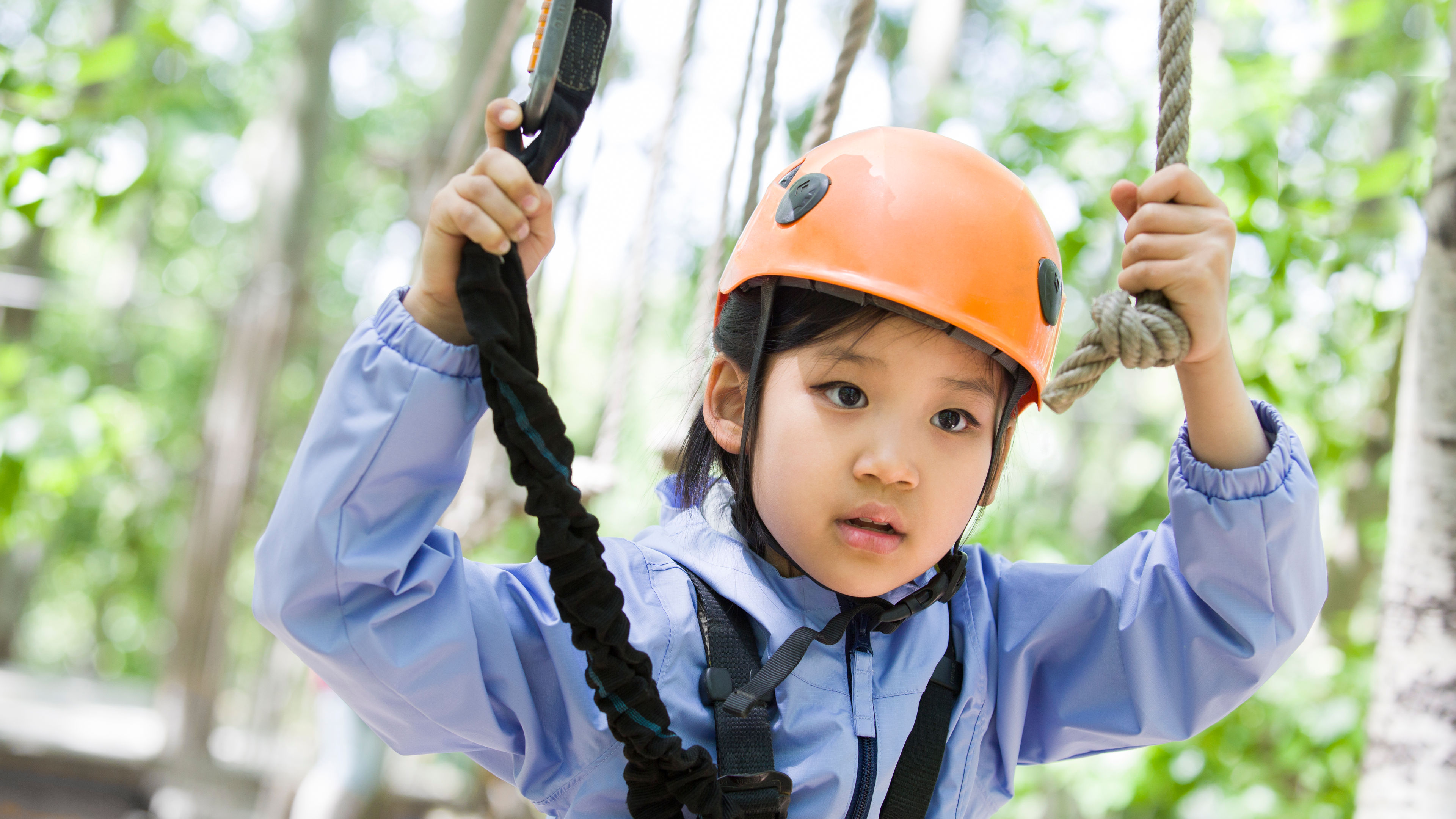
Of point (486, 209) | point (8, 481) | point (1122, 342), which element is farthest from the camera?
point (8, 481)

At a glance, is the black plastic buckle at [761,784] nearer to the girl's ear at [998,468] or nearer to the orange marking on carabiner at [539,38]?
the girl's ear at [998,468]

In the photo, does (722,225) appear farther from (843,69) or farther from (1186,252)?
(1186,252)

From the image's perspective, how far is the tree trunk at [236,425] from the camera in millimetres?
5707

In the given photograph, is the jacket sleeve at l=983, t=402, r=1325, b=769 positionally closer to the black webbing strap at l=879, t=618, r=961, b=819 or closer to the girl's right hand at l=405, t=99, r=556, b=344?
the black webbing strap at l=879, t=618, r=961, b=819

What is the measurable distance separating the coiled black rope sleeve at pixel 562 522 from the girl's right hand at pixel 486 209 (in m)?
0.02

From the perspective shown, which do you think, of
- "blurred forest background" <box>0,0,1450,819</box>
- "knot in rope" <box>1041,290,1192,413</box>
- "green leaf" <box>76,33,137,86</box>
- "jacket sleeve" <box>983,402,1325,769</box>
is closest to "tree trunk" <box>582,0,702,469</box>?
"blurred forest background" <box>0,0,1450,819</box>

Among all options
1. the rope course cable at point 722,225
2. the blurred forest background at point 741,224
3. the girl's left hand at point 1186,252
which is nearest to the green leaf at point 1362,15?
the blurred forest background at point 741,224

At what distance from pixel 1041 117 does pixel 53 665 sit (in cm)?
2335

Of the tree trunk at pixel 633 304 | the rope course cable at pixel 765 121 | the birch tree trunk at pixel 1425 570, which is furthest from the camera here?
the tree trunk at pixel 633 304

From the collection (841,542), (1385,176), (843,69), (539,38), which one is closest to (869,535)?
(841,542)

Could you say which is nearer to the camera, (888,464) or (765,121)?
(888,464)

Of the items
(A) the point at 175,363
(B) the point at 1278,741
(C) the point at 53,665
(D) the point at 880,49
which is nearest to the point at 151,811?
(B) the point at 1278,741

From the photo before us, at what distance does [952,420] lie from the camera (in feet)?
3.64

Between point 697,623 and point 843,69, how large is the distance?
1.00 meters
